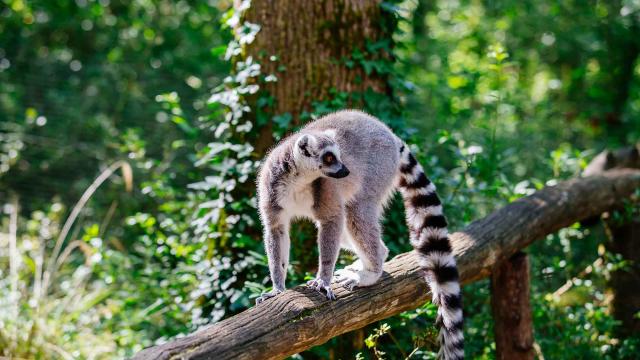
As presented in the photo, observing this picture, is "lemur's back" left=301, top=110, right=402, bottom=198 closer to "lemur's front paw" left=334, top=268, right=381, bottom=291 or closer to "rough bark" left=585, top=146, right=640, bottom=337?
"lemur's front paw" left=334, top=268, right=381, bottom=291

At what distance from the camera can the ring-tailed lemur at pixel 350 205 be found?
3555 mm

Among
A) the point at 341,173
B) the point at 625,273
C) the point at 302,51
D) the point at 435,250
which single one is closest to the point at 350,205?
the point at 341,173

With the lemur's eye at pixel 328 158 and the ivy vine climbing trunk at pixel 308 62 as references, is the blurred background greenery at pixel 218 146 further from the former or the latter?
the lemur's eye at pixel 328 158

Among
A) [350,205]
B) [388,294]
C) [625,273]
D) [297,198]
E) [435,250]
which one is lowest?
[625,273]

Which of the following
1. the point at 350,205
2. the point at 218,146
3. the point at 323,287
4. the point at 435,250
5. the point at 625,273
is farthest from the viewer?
the point at 625,273

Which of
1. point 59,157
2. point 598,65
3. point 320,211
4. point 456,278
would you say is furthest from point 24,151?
point 598,65

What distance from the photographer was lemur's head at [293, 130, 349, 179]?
141 inches

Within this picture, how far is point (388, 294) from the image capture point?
359 centimetres

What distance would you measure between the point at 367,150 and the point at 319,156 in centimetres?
47

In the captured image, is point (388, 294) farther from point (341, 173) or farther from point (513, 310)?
point (513, 310)

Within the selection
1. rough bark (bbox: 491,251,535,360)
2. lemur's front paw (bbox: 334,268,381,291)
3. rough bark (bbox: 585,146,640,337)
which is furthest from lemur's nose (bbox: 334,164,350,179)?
rough bark (bbox: 585,146,640,337)

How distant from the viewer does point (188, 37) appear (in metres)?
10.4

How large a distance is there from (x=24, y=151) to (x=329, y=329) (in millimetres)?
7365

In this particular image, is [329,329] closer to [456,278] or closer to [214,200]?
[456,278]
